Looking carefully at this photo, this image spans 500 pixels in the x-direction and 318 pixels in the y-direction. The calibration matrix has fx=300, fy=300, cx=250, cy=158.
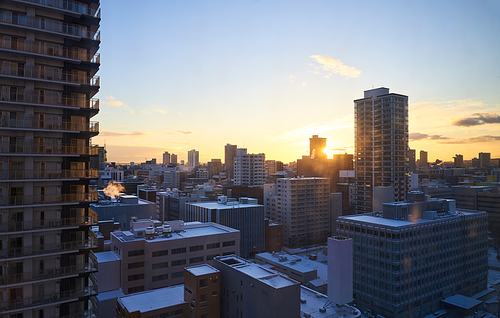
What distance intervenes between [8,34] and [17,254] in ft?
49.2

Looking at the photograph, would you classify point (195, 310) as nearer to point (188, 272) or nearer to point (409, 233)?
point (188, 272)

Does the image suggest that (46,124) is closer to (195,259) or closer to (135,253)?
(135,253)

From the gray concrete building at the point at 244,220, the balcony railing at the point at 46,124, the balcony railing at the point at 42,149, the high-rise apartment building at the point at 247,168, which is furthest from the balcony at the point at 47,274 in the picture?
the high-rise apartment building at the point at 247,168

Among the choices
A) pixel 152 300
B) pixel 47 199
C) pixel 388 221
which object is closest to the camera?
pixel 47 199

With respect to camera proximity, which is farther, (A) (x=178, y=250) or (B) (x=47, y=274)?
(A) (x=178, y=250)

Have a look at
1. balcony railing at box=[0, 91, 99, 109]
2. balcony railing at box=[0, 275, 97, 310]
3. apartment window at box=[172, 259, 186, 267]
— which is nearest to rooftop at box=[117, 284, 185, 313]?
apartment window at box=[172, 259, 186, 267]

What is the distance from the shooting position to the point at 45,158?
2155 centimetres

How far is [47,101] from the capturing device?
71.2ft

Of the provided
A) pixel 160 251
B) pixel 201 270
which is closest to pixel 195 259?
pixel 160 251

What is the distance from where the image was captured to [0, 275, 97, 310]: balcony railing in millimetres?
19438

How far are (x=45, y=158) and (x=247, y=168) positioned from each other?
4902 inches

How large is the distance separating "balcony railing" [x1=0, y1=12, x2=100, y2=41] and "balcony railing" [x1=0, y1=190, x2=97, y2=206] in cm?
1189

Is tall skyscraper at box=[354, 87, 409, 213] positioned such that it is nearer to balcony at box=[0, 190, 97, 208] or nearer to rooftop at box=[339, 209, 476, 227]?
rooftop at box=[339, 209, 476, 227]

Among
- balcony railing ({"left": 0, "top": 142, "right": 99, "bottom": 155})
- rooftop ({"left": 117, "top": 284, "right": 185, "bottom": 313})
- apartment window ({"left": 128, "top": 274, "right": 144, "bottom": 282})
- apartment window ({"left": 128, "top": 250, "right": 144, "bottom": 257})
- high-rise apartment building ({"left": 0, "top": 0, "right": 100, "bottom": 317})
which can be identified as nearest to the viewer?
high-rise apartment building ({"left": 0, "top": 0, "right": 100, "bottom": 317})
